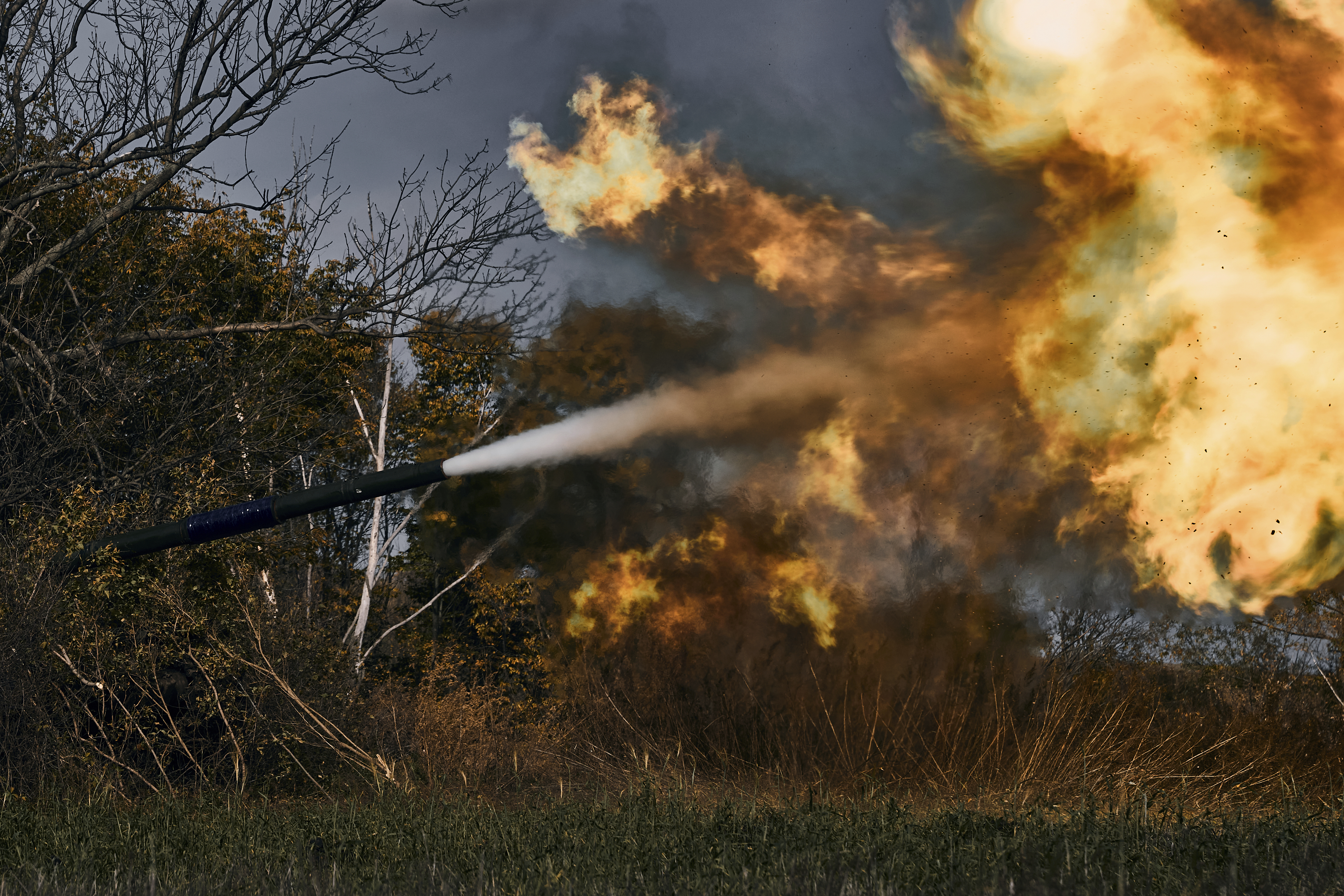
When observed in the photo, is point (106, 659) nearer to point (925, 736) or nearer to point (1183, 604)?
point (925, 736)

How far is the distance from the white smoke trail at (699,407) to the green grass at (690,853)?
10.9ft

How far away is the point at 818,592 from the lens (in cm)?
1128

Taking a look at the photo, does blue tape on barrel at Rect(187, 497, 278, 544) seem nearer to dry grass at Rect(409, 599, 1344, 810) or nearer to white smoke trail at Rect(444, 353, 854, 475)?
white smoke trail at Rect(444, 353, 854, 475)

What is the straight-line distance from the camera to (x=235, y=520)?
9578 millimetres

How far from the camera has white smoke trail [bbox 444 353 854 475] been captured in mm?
9734

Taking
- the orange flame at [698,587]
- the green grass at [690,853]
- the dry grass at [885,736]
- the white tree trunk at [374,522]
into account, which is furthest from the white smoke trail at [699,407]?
the white tree trunk at [374,522]

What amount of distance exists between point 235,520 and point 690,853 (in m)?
5.71

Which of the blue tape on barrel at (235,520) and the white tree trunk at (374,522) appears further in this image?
the white tree trunk at (374,522)

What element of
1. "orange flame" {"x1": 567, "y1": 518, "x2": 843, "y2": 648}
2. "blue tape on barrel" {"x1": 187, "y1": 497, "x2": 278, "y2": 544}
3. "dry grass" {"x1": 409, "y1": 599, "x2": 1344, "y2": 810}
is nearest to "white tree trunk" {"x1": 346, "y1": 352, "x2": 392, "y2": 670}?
"orange flame" {"x1": 567, "y1": 518, "x2": 843, "y2": 648}

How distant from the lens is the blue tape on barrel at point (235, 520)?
948 cm

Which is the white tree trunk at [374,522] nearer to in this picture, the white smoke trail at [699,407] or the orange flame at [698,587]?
the orange flame at [698,587]

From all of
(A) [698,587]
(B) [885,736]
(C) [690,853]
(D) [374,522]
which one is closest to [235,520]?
(A) [698,587]

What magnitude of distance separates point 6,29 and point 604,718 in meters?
10.6

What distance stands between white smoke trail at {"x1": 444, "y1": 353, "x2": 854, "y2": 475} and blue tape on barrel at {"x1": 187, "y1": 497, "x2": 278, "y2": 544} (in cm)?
195
